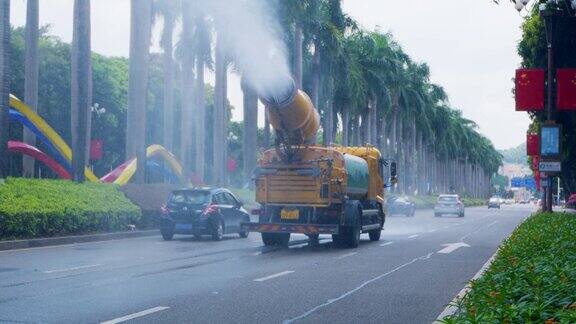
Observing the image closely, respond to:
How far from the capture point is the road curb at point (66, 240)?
63.4 feet

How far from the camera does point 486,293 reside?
7242 mm

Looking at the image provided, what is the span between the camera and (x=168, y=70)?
43.9 meters

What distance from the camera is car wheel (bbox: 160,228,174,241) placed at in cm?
2370

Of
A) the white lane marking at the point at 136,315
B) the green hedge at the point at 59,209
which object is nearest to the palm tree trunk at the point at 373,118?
the green hedge at the point at 59,209

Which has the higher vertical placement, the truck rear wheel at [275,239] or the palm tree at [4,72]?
the palm tree at [4,72]

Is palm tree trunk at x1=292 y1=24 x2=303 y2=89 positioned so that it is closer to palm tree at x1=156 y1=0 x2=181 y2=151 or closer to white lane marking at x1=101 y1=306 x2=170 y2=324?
palm tree at x1=156 y1=0 x2=181 y2=151

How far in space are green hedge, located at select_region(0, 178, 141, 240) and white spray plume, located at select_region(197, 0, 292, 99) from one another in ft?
19.1

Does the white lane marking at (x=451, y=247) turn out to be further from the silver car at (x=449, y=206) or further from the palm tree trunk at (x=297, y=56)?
the silver car at (x=449, y=206)

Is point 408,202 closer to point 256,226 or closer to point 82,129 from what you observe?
point 82,129

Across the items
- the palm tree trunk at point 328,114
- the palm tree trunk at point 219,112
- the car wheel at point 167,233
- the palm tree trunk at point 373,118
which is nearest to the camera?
the car wheel at point 167,233

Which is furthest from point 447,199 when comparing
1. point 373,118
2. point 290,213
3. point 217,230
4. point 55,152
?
point 290,213

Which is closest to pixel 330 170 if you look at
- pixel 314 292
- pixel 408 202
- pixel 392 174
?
pixel 392 174

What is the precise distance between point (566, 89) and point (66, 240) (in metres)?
15.7

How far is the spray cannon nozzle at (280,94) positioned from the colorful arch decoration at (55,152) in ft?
60.6
